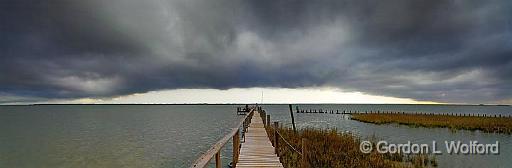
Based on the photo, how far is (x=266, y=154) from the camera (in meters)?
12.6

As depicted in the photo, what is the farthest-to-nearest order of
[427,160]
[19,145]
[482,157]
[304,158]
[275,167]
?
1. [19,145]
2. [482,157]
3. [427,160]
4. [275,167]
5. [304,158]

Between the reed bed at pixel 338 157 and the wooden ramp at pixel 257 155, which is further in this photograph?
the reed bed at pixel 338 157

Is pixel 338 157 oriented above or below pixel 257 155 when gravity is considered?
below

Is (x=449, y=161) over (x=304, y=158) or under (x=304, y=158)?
under

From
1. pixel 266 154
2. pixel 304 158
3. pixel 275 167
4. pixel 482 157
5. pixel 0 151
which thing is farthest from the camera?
pixel 0 151

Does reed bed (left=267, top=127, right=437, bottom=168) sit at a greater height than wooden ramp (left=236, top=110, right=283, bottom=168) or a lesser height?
lesser

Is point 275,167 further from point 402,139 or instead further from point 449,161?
point 402,139

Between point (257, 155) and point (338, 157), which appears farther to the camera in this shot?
point (338, 157)

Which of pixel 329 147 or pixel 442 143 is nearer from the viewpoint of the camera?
pixel 329 147

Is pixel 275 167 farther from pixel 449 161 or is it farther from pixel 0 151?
pixel 0 151

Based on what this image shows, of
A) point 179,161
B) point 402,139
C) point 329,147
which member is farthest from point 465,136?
point 179,161

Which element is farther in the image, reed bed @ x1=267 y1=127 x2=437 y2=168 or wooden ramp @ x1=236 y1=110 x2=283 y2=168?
reed bed @ x1=267 y1=127 x2=437 y2=168

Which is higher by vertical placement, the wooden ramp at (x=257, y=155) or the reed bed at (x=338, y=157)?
the wooden ramp at (x=257, y=155)

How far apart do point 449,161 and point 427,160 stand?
2018mm
